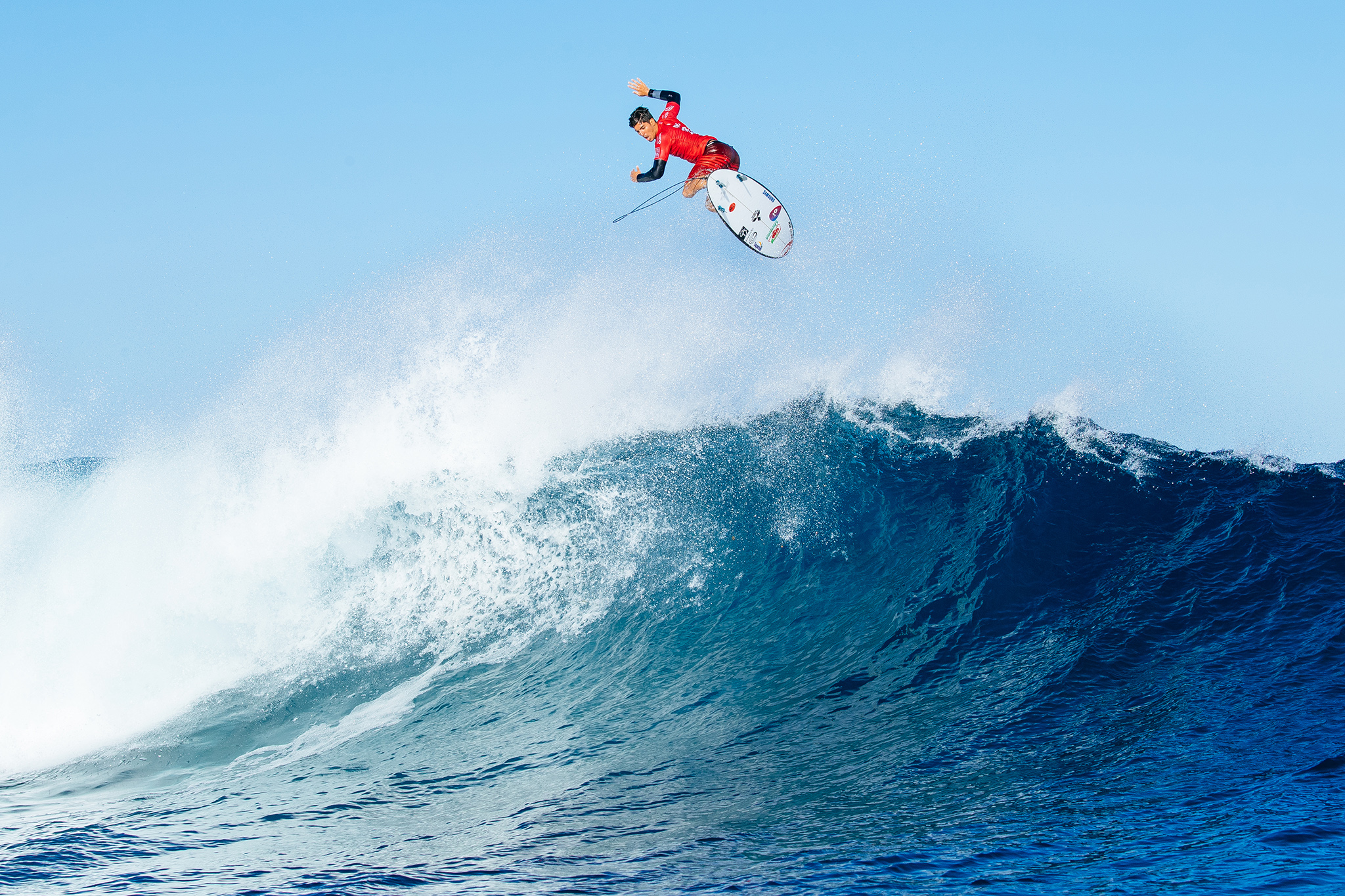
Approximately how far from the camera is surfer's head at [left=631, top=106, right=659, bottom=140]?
7.98 m

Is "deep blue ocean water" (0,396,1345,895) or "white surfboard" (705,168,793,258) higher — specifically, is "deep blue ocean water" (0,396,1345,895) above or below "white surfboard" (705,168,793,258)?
below

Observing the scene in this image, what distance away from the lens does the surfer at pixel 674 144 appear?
779cm

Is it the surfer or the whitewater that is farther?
the surfer

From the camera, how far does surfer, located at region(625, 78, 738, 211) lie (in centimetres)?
779

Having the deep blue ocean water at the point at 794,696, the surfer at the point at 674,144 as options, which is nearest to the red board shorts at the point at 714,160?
the surfer at the point at 674,144

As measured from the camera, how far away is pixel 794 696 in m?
6.46

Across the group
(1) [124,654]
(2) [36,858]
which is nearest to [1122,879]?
(2) [36,858]

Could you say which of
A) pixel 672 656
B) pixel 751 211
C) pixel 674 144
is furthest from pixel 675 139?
pixel 672 656

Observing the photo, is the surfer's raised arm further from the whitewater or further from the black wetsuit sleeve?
the whitewater

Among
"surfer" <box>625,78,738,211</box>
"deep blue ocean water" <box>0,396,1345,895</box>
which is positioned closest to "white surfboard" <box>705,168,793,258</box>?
"surfer" <box>625,78,738,211</box>

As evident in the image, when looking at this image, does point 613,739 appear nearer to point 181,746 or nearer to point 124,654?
point 181,746

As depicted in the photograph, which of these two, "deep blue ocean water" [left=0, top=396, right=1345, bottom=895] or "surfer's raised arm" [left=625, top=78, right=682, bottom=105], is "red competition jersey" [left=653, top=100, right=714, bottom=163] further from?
"deep blue ocean water" [left=0, top=396, right=1345, bottom=895]

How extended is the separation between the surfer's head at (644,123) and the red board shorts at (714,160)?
68cm

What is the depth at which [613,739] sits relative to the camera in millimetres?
5961
